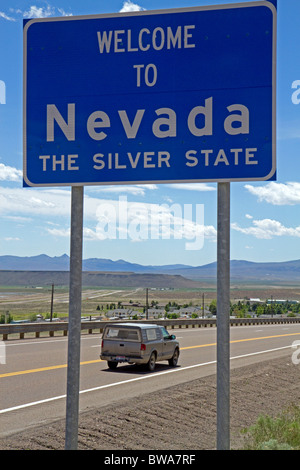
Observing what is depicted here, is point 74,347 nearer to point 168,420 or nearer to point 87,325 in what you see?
point 168,420

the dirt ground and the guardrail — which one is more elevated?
the guardrail

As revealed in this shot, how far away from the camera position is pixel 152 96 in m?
5.27

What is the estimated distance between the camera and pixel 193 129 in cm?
519

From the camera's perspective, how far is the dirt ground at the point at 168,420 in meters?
10.3

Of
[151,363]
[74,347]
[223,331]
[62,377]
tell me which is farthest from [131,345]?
[223,331]

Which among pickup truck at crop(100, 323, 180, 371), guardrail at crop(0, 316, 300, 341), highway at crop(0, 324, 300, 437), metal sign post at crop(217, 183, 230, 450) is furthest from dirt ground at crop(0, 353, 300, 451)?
guardrail at crop(0, 316, 300, 341)

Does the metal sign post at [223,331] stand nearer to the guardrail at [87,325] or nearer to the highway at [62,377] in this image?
the highway at [62,377]

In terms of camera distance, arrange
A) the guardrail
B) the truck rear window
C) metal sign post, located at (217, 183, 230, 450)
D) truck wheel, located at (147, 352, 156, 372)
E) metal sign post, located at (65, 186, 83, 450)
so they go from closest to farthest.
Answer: metal sign post, located at (217, 183, 230, 450) → metal sign post, located at (65, 186, 83, 450) → truck wheel, located at (147, 352, 156, 372) → the truck rear window → the guardrail

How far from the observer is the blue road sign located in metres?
5.09

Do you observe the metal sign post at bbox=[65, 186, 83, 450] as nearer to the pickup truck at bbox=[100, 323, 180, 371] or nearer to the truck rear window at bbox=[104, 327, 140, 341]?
the pickup truck at bbox=[100, 323, 180, 371]

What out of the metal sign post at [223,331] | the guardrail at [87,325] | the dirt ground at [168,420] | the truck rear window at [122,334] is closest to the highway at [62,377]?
the dirt ground at [168,420]

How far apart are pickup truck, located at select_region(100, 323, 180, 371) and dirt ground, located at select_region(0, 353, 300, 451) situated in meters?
2.94

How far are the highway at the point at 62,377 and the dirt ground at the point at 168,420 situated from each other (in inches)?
27.8

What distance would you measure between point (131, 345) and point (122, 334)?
2.14ft
